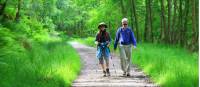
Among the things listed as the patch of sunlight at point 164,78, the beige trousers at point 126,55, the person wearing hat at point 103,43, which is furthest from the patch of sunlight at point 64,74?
the patch of sunlight at point 164,78

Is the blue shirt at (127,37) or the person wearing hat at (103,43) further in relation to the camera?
the person wearing hat at (103,43)

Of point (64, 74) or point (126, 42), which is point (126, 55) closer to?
point (126, 42)

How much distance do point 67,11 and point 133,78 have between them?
3422 inches

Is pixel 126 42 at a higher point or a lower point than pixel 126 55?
higher

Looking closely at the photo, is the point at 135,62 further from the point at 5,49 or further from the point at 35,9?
the point at 35,9

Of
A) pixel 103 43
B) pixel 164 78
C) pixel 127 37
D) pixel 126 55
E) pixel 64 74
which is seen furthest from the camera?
pixel 103 43

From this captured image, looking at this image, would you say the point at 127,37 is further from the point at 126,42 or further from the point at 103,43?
the point at 103,43

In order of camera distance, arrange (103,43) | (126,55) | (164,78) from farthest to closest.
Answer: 1. (103,43)
2. (126,55)
3. (164,78)

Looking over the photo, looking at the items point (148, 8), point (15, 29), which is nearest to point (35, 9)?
point (148, 8)

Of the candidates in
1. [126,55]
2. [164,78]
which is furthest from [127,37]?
[164,78]

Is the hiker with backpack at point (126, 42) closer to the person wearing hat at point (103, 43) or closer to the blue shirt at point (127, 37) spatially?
the blue shirt at point (127, 37)

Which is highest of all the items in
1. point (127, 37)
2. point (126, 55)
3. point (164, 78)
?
point (127, 37)

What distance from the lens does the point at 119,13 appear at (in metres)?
49.6

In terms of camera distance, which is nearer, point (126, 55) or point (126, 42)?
point (126, 42)
